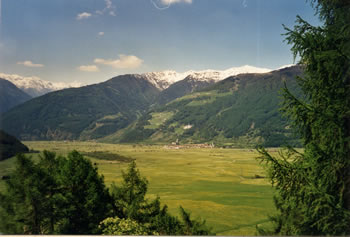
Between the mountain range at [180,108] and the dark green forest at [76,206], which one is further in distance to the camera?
the mountain range at [180,108]

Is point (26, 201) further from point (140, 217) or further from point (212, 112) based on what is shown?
point (212, 112)

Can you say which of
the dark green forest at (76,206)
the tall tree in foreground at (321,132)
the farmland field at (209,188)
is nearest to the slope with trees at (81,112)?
the farmland field at (209,188)

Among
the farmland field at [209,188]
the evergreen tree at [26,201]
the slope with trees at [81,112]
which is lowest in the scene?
the farmland field at [209,188]

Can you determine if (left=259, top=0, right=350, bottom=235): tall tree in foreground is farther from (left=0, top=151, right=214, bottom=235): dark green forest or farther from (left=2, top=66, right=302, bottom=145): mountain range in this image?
(left=2, top=66, right=302, bottom=145): mountain range

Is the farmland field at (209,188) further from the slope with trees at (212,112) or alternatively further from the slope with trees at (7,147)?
the slope with trees at (212,112)

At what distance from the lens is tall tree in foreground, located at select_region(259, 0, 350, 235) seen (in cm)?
332

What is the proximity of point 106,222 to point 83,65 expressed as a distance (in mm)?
4957

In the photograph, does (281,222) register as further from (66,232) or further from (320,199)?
(66,232)

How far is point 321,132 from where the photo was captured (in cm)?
354

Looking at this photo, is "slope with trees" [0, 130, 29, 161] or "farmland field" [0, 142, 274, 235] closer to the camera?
"slope with trees" [0, 130, 29, 161]

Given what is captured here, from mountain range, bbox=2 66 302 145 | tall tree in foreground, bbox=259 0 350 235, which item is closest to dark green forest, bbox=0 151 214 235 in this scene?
tall tree in foreground, bbox=259 0 350 235

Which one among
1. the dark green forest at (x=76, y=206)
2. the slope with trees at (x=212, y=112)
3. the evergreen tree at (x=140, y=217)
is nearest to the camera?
the evergreen tree at (x=140, y=217)

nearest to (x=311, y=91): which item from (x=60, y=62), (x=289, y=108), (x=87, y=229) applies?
(x=289, y=108)

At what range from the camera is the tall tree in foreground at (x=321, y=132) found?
3.32 m
